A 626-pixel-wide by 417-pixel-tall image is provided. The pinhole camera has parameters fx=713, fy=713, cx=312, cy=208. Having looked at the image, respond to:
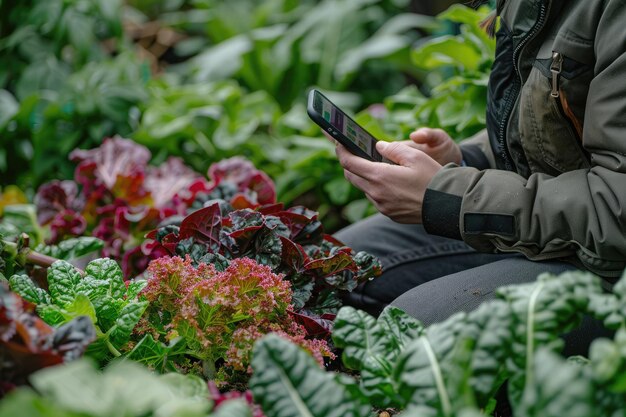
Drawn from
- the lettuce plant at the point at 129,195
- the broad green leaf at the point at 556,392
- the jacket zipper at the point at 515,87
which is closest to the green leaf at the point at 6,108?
the lettuce plant at the point at 129,195

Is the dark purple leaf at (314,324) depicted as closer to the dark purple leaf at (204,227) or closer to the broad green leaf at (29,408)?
the dark purple leaf at (204,227)

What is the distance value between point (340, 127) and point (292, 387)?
36.8 inches

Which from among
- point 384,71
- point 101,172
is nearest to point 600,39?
point 101,172

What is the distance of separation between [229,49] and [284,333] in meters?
3.59

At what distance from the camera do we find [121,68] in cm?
395

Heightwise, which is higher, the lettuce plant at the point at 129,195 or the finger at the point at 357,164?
the finger at the point at 357,164

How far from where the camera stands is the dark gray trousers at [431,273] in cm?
176

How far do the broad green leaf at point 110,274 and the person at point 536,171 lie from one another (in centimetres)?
69

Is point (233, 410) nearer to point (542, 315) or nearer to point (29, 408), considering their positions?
point (29, 408)

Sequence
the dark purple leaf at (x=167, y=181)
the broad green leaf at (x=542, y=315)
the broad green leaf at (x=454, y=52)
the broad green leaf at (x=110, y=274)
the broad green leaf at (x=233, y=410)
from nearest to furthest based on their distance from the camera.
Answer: the broad green leaf at (x=233, y=410) < the broad green leaf at (x=542, y=315) < the broad green leaf at (x=110, y=274) < the dark purple leaf at (x=167, y=181) < the broad green leaf at (x=454, y=52)

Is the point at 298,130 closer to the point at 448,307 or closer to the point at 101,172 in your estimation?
the point at 101,172

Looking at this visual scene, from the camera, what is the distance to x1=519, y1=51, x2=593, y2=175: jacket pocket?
5.54ft

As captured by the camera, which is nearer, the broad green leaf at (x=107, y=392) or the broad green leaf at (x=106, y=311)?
the broad green leaf at (x=107, y=392)

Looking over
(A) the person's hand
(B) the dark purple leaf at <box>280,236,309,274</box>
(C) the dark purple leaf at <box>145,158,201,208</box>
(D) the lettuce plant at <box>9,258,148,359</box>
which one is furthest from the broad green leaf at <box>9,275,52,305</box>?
(A) the person's hand
